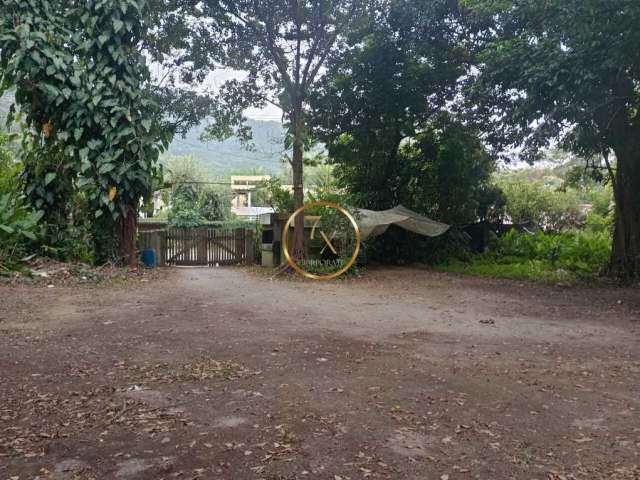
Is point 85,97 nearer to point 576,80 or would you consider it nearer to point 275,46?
point 275,46

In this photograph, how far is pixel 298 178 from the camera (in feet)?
37.4

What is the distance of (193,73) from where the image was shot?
1152 cm

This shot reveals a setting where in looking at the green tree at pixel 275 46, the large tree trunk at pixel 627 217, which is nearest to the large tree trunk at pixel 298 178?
the green tree at pixel 275 46

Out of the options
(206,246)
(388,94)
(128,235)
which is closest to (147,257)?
(128,235)

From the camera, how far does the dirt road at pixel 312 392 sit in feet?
8.65

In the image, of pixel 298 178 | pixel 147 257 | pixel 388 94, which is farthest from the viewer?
pixel 388 94

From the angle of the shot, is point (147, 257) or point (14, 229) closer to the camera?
point (14, 229)

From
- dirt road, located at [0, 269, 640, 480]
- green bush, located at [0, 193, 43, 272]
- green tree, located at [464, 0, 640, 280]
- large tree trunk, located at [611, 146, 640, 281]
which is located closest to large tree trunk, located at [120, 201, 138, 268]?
green bush, located at [0, 193, 43, 272]

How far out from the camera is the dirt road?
2.64m

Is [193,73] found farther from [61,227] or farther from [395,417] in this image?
[395,417]

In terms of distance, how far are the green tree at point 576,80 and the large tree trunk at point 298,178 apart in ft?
11.0

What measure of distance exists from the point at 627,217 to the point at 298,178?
6178 millimetres

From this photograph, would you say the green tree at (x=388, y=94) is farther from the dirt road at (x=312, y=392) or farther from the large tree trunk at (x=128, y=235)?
the dirt road at (x=312, y=392)

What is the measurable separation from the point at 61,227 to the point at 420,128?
8540 millimetres
